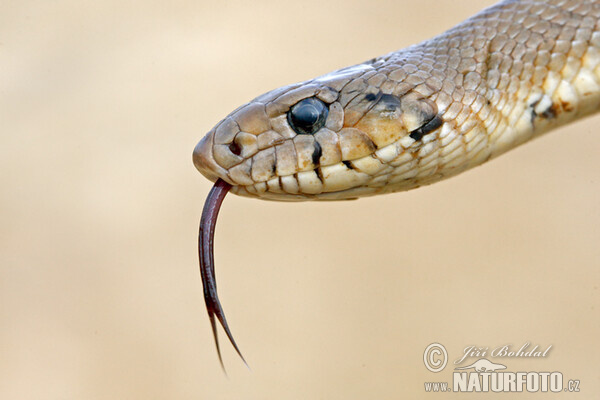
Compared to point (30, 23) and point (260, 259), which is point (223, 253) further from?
point (30, 23)

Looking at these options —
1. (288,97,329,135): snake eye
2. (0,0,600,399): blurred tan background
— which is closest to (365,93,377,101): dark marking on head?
(288,97,329,135): snake eye

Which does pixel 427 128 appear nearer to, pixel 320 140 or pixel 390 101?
pixel 390 101

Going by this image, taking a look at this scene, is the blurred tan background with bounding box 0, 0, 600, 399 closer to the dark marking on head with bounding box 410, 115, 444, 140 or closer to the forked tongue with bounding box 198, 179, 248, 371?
the dark marking on head with bounding box 410, 115, 444, 140

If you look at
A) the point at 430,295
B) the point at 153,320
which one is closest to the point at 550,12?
the point at 430,295

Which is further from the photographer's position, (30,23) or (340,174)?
(30,23)

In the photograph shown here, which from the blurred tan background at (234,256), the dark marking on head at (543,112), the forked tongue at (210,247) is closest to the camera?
the forked tongue at (210,247)

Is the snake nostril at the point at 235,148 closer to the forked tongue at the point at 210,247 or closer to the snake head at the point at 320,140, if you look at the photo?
the snake head at the point at 320,140

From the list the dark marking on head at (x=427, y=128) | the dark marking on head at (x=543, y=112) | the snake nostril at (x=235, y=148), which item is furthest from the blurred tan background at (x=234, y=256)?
the snake nostril at (x=235, y=148)

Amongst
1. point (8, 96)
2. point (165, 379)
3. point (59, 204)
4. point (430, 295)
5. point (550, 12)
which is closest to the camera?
point (550, 12)
